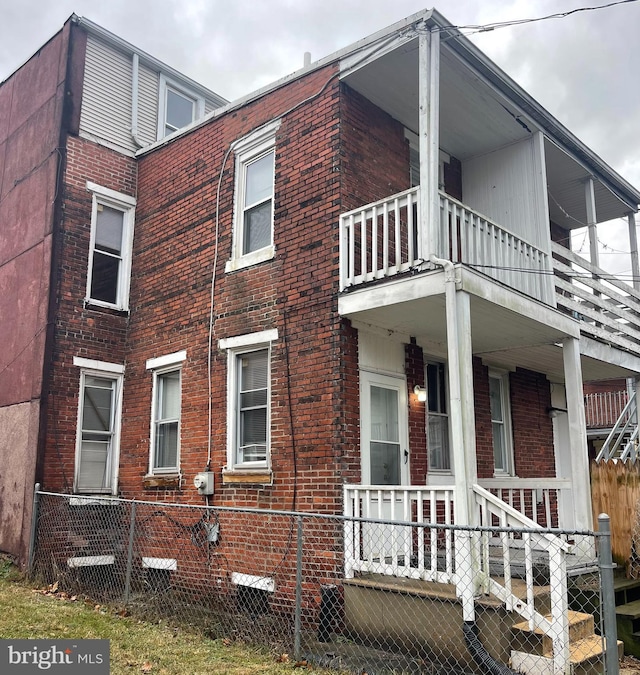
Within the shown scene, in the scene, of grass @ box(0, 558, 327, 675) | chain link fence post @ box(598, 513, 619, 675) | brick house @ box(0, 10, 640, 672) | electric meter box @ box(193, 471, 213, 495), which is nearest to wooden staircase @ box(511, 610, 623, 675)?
brick house @ box(0, 10, 640, 672)

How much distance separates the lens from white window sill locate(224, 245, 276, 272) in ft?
29.7

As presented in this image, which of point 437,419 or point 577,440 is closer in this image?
point 577,440

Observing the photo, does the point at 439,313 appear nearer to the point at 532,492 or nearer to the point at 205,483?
the point at 532,492

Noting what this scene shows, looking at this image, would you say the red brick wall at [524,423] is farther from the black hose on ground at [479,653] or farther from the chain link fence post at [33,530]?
the chain link fence post at [33,530]

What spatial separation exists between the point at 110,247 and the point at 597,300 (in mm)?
7936

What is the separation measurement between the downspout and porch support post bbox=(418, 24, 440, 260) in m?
6.40

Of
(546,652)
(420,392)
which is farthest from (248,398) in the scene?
(546,652)

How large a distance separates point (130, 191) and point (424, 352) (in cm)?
602

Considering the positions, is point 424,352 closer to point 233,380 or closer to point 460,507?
point 233,380

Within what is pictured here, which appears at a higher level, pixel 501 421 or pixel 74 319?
pixel 74 319

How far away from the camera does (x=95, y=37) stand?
11.9 metres

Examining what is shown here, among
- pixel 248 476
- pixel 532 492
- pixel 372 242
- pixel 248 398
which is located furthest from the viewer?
pixel 532 492

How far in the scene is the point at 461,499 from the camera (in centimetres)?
643

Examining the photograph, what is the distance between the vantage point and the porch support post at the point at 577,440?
836 centimetres
